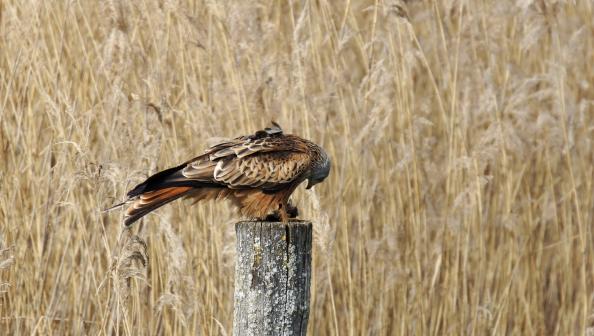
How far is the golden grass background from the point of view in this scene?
4047mm

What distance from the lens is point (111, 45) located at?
151 inches

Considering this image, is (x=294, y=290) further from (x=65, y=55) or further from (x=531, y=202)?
(x=531, y=202)

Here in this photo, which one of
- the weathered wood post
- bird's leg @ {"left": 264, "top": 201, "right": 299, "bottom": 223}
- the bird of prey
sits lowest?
the weathered wood post

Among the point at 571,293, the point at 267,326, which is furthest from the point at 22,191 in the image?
the point at 571,293

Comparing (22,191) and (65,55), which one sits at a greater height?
(65,55)

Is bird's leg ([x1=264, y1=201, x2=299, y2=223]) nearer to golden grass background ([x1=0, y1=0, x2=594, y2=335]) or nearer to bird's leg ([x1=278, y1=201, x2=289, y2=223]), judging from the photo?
bird's leg ([x1=278, y1=201, x2=289, y2=223])

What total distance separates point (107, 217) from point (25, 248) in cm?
47

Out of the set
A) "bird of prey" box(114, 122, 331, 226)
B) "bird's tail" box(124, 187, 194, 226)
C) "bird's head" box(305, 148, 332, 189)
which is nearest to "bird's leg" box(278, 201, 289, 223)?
"bird of prey" box(114, 122, 331, 226)

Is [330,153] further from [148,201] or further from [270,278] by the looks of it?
[270,278]

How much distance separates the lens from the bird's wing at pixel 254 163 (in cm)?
333

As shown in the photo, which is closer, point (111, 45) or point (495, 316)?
point (111, 45)

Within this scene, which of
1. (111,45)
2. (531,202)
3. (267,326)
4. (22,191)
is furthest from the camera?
(531,202)

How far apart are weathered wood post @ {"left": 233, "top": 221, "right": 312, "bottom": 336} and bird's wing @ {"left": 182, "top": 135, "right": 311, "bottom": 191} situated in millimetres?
482

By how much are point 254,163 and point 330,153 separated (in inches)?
46.3
